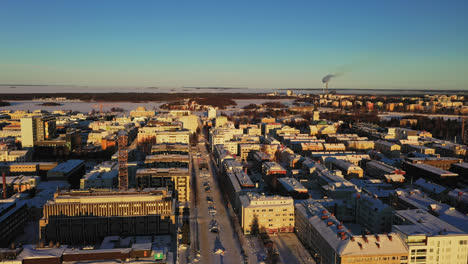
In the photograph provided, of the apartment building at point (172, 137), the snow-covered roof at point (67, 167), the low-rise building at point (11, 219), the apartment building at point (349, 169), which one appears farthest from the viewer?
the apartment building at point (172, 137)

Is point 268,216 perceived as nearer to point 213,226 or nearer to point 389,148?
point 213,226

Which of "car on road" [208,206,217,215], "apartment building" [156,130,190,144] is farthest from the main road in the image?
"apartment building" [156,130,190,144]

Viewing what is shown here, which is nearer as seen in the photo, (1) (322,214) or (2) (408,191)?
(1) (322,214)

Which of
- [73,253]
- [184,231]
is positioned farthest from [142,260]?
[184,231]

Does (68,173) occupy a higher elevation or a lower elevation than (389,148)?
lower

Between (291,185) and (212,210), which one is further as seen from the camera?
(291,185)

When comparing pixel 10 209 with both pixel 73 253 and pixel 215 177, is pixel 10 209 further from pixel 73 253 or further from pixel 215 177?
pixel 215 177

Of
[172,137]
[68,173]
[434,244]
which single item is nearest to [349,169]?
[434,244]

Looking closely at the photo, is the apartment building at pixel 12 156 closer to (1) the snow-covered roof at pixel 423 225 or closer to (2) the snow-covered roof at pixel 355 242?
(2) the snow-covered roof at pixel 355 242

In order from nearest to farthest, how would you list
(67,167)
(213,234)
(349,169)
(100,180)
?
1. (213,234)
2. (100,180)
3. (67,167)
4. (349,169)

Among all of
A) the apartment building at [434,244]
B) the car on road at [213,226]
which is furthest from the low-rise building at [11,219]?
the apartment building at [434,244]

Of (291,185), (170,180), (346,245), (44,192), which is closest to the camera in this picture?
(346,245)
